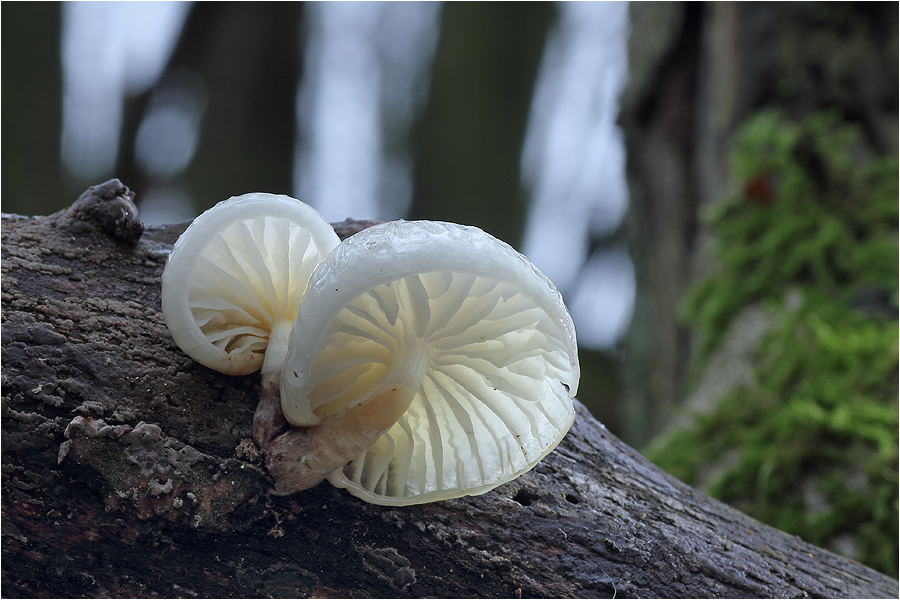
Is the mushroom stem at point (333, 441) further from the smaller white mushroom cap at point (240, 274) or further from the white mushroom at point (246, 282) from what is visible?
the smaller white mushroom cap at point (240, 274)

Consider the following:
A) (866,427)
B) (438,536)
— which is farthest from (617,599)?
(866,427)

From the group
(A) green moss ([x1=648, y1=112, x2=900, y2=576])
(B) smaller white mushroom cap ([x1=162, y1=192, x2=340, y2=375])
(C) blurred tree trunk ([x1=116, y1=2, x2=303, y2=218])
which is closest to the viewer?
(B) smaller white mushroom cap ([x1=162, y1=192, x2=340, y2=375])

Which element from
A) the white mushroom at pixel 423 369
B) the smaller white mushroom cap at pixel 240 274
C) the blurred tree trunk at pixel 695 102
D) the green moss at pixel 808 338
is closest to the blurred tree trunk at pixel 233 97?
the blurred tree trunk at pixel 695 102

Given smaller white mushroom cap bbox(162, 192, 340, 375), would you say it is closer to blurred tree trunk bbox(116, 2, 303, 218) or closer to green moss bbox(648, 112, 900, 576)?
green moss bbox(648, 112, 900, 576)

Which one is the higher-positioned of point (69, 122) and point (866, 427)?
point (69, 122)

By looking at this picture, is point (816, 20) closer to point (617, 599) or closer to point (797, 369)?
point (797, 369)

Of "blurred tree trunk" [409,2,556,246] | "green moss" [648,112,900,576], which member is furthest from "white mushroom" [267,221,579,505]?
"blurred tree trunk" [409,2,556,246]

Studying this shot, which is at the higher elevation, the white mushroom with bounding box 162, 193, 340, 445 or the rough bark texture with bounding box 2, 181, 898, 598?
the white mushroom with bounding box 162, 193, 340, 445
